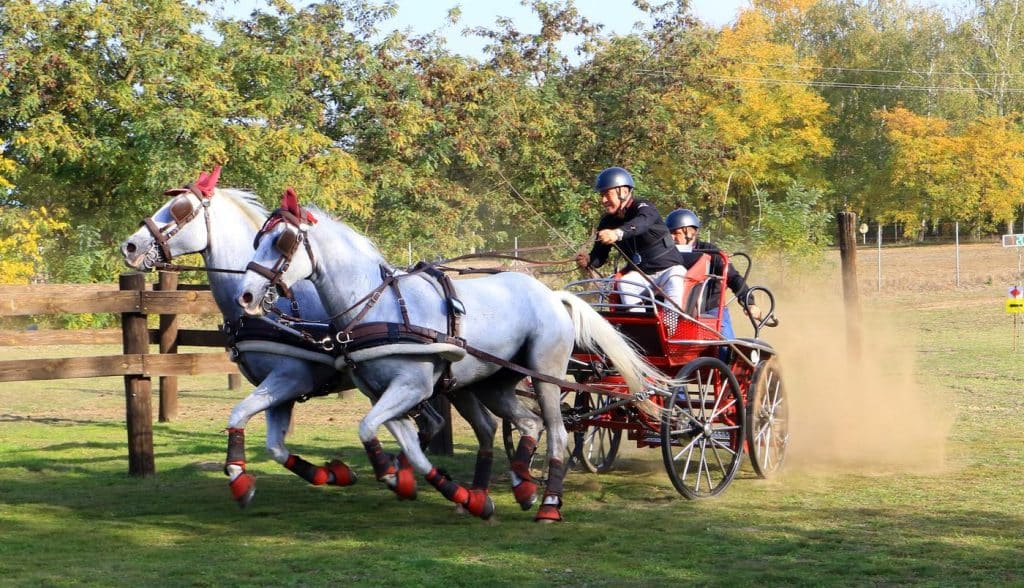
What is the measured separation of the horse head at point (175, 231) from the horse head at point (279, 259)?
3.12 feet

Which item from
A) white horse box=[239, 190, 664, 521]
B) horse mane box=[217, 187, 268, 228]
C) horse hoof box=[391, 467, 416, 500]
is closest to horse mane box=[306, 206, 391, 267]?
white horse box=[239, 190, 664, 521]

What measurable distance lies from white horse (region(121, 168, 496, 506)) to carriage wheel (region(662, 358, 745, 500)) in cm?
150

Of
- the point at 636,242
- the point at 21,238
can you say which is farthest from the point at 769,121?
the point at 636,242

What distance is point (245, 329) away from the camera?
26.0 feet

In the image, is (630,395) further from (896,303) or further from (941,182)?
(941,182)

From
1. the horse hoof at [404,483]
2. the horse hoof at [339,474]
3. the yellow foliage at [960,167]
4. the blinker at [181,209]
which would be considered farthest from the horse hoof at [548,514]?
the yellow foliage at [960,167]

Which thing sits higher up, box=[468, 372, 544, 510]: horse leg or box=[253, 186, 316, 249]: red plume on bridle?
box=[253, 186, 316, 249]: red plume on bridle

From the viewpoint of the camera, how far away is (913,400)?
505 inches

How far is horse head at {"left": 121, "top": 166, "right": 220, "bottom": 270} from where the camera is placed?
7824mm

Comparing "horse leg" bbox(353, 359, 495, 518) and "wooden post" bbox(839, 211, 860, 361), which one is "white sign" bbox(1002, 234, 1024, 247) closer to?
"wooden post" bbox(839, 211, 860, 361)

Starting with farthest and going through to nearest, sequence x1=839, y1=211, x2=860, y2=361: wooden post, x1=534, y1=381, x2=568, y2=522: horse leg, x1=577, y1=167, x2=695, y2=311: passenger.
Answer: x1=839, y1=211, x2=860, y2=361: wooden post → x1=577, y1=167, x2=695, y2=311: passenger → x1=534, y1=381, x2=568, y2=522: horse leg

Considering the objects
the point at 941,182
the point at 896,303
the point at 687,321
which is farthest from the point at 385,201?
the point at 941,182

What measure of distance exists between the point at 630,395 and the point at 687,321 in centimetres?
100

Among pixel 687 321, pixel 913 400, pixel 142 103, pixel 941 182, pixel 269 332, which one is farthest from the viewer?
pixel 941 182
